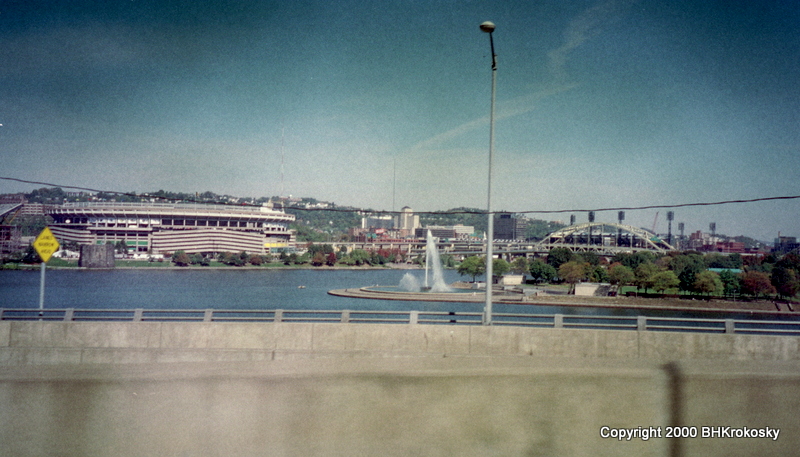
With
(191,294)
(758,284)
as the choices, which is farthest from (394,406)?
(191,294)

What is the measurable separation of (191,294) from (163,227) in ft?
51.2

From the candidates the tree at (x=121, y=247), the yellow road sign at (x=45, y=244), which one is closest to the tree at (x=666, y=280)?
the yellow road sign at (x=45, y=244)

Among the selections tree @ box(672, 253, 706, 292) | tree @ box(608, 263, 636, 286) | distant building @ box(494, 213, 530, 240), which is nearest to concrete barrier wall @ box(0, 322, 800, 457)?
tree @ box(672, 253, 706, 292)

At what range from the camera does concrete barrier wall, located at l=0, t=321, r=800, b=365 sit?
44.9ft

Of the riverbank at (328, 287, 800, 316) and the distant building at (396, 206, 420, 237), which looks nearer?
the riverbank at (328, 287, 800, 316)

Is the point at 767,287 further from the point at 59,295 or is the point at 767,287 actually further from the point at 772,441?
the point at 59,295

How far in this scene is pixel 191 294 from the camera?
178 ft

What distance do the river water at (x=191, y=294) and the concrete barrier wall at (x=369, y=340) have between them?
2856cm

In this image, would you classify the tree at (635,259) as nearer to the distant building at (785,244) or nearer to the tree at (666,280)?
the tree at (666,280)

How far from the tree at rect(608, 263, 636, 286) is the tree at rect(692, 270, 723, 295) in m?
14.6

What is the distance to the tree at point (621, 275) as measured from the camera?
192 ft

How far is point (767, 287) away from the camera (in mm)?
33188

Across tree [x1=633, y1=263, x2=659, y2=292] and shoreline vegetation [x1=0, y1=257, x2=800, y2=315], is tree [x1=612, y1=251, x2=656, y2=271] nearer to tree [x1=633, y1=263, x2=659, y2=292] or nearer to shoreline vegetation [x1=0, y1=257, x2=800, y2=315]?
shoreline vegetation [x1=0, y1=257, x2=800, y2=315]

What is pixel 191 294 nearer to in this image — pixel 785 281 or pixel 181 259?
pixel 181 259
